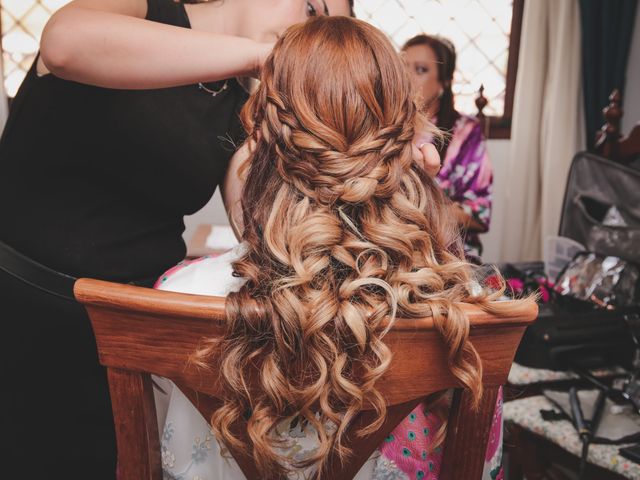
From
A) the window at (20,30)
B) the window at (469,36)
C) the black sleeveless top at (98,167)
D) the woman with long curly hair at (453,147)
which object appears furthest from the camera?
the window at (469,36)

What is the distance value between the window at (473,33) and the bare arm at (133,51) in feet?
8.06

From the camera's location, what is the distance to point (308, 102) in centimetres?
68

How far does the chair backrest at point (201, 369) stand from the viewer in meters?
0.54

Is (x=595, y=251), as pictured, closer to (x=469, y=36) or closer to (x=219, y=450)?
(x=219, y=450)

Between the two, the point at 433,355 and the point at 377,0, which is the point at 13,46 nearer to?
the point at 377,0

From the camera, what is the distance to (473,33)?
3.12 meters

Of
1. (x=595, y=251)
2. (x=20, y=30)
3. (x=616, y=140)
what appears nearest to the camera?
(x=595, y=251)

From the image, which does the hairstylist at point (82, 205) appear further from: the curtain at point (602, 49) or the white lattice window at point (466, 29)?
the curtain at point (602, 49)

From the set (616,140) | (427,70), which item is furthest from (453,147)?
(616,140)

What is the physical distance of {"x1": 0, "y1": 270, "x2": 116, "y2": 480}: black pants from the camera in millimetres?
888

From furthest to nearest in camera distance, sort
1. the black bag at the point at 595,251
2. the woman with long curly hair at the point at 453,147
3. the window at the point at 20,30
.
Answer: the window at the point at 20,30, the woman with long curly hair at the point at 453,147, the black bag at the point at 595,251

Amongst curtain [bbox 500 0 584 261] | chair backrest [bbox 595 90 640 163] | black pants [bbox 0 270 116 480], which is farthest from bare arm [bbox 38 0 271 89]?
curtain [bbox 500 0 584 261]

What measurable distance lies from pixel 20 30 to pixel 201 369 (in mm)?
2854

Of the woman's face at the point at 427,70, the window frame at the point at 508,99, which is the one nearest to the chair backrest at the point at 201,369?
the woman's face at the point at 427,70
